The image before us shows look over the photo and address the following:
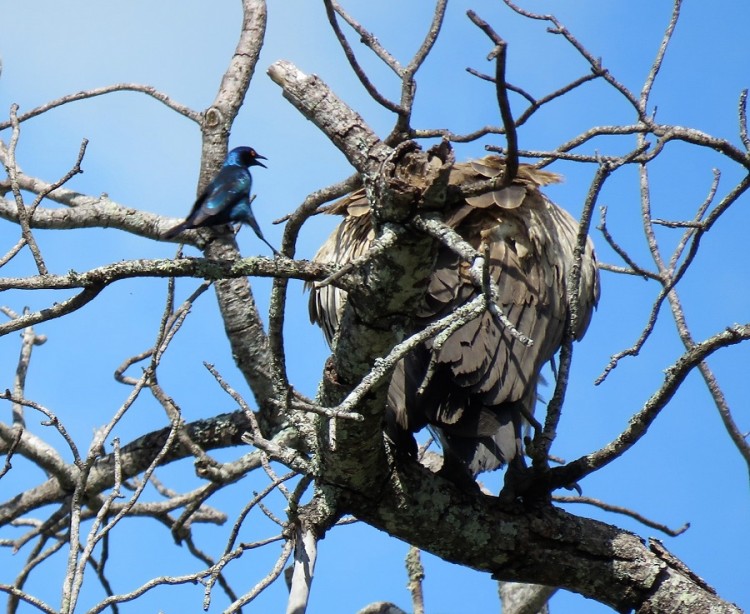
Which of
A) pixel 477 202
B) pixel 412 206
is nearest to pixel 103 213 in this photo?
pixel 477 202

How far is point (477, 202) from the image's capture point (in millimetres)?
3799

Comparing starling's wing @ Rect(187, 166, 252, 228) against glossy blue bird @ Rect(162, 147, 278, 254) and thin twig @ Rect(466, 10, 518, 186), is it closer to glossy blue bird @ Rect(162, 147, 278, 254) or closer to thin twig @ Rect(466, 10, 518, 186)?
glossy blue bird @ Rect(162, 147, 278, 254)

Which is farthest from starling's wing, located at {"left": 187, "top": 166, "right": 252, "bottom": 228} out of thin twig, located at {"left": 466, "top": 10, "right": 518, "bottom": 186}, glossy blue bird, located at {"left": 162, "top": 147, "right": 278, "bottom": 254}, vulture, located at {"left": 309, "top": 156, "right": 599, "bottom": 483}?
thin twig, located at {"left": 466, "top": 10, "right": 518, "bottom": 186}

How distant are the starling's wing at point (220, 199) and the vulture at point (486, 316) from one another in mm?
510

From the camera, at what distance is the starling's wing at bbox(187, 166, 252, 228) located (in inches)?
128

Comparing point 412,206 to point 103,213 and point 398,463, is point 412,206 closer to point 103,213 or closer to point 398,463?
point 398,463

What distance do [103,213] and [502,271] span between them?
2.14m

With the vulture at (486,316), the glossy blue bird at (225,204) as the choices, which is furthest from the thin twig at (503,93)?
the glossy blue bird at (225,204)

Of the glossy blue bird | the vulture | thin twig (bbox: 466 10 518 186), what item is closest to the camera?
thin twig (bbox: 466 10 518 186)

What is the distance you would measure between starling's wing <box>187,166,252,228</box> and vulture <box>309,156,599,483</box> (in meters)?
0.51

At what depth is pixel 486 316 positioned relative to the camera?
143 inches

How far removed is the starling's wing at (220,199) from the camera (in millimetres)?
3256

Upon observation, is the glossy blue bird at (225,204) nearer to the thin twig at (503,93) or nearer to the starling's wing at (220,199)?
the starling's wing at (220,199)

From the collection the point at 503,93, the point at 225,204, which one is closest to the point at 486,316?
the point at 225,204
